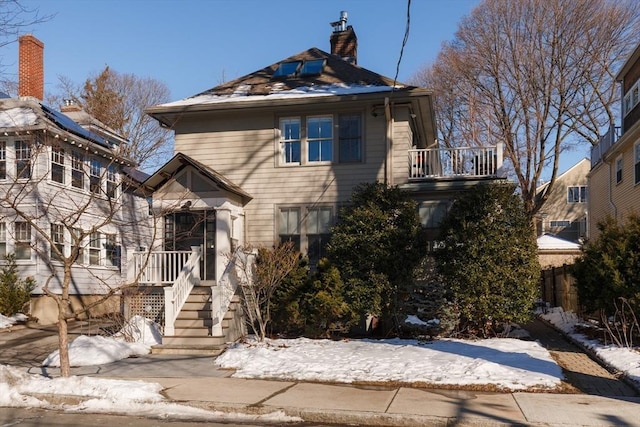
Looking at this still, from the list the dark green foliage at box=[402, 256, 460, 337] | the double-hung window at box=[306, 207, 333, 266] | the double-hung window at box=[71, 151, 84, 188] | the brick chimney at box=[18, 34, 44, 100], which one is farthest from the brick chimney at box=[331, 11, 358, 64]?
the brick chimney at box=[18, 34, 44, 100]

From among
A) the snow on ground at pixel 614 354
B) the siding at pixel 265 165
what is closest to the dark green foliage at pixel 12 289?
the siding at pixel 265 165

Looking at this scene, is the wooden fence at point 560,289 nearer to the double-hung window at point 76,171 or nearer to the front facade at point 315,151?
the front facade at point 315,151

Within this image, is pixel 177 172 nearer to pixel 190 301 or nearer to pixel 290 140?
pixel 290 140

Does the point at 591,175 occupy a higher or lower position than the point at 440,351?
higher

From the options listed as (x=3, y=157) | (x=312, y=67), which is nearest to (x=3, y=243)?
(x=3, y=157)

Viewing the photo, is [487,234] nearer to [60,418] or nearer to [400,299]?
[400,299]

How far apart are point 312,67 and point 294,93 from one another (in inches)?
100

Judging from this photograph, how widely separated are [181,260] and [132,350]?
3908mm

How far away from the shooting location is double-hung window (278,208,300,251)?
610 inches

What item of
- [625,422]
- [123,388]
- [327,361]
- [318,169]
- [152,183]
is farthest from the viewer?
[318,169]

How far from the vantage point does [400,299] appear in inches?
515

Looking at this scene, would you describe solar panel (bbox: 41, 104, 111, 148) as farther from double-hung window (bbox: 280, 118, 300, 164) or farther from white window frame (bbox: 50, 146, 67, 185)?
double-hung window (bbox: 280, 118, 300, 164)

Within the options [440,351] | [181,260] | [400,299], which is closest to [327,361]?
[440,351]

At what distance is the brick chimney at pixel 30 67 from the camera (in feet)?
64.7
